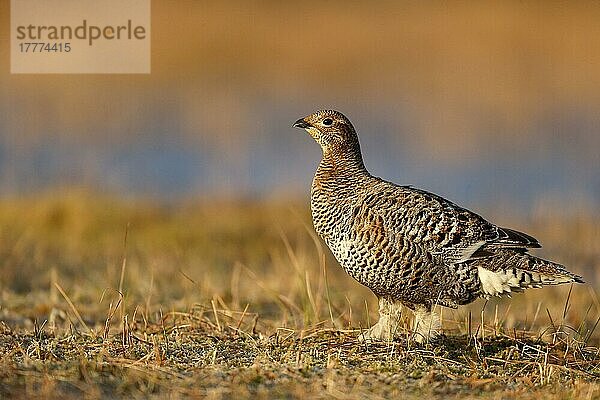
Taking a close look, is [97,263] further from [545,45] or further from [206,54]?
[545,45]

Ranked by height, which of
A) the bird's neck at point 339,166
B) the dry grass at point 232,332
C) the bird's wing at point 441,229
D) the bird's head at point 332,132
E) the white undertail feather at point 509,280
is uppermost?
the bird's head at point 332,132

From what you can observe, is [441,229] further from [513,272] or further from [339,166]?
[339,166]

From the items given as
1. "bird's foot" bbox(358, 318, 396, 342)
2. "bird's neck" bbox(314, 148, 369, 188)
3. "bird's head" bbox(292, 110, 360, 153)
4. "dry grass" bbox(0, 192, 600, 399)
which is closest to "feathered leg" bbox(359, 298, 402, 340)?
"bird's foot" bbox(358, 318, 396, 342)

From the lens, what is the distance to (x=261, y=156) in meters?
15.8

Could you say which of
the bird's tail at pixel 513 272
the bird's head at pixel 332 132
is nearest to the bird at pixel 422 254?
the bird's tail at pixel 513 272

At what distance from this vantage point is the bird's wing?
6.16 meters

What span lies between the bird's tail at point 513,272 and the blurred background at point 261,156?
1331 mm

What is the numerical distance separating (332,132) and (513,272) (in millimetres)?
1420

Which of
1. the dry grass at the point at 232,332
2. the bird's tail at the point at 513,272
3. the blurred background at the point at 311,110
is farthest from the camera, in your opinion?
the blurred background at the point at 311,110

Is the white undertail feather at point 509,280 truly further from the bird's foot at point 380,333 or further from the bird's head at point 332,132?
the bird's head at point 332,132

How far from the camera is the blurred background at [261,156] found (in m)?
9.39

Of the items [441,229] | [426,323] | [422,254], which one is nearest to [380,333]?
[426,323]

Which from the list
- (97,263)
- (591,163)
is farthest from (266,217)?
(591,163)

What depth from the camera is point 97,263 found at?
34.2 ft
